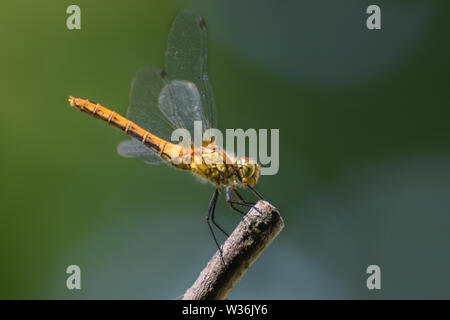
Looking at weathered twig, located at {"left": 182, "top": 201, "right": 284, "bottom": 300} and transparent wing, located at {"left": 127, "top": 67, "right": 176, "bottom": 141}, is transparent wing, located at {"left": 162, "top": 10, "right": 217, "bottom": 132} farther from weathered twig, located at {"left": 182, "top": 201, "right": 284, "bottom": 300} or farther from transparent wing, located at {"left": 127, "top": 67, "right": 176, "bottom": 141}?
weathered twig, located at {"left": 182, "top": 201, "right": 284, "bottom": 300}

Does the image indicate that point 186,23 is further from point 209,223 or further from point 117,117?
point 209,223

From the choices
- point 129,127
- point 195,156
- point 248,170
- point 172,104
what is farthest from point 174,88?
point 248,170

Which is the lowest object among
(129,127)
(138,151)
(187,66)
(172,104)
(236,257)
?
(236,257)

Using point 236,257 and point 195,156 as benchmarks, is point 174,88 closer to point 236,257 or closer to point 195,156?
point 195,156

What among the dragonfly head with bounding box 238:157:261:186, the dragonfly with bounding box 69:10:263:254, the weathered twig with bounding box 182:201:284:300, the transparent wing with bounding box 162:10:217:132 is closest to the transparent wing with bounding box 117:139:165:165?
the dragonfly with bounding box 69:10:263:254

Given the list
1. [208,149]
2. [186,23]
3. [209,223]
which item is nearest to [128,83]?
[186,23]

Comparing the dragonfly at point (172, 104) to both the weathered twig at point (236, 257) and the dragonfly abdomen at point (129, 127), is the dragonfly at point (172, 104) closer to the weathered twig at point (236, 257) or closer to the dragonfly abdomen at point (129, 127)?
the dragonfly abdomen at point (129, 127)

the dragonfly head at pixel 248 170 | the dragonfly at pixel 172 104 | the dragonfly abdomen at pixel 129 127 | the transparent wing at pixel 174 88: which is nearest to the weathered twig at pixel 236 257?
the dragonfly head at pixel 248 170
